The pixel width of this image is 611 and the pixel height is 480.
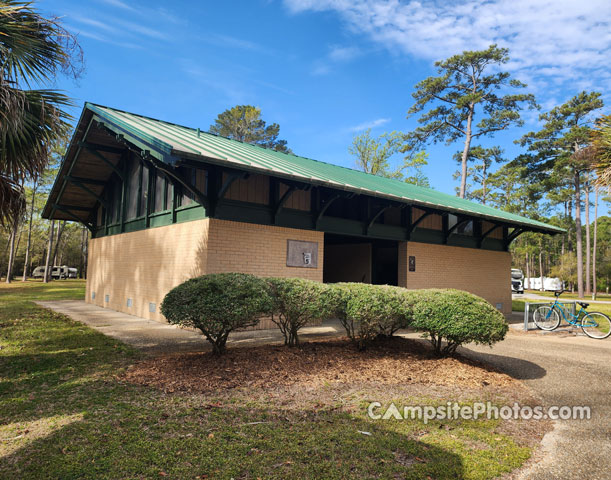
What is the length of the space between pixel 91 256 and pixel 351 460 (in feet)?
61.2

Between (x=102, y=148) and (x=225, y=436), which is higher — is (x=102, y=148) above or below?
above

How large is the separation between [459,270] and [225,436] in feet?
46.9

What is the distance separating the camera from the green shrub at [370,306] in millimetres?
6941

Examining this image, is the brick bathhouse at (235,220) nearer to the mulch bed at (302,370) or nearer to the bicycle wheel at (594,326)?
the mulch bed at (302,370)

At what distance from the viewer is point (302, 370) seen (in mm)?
6184

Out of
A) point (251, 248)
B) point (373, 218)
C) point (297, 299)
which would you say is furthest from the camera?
point (373, 218)

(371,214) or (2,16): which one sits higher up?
(2,16)

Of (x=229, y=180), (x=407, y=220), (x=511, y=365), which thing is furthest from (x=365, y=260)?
(x=511, y=365)

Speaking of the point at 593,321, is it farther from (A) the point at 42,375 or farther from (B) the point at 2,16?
(B) the point at 2,16

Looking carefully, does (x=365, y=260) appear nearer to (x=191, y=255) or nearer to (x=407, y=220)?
(x=407, y=220)

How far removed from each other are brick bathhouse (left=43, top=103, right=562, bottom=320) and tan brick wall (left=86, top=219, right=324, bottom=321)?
0.03 metres

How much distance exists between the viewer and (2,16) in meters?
7.09

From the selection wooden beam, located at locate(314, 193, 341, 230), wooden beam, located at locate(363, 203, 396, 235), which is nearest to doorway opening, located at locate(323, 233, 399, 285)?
wooden beam, located at locate(363, 203, 396, 235)

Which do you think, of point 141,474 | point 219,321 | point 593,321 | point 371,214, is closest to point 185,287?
point 219,321
